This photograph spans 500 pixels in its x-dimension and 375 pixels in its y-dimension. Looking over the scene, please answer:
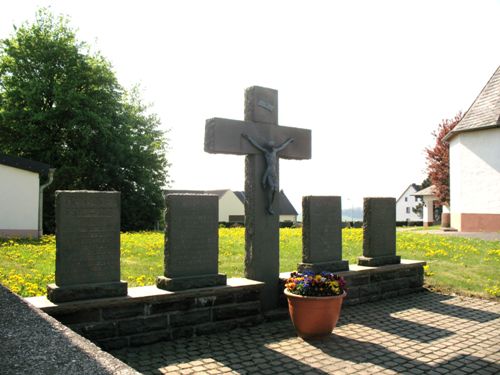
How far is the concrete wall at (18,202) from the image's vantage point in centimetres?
1955

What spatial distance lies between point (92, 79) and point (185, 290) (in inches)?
1105

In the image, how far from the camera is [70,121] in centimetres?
2894

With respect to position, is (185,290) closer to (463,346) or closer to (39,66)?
(463,346)

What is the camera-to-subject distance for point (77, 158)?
29.7m

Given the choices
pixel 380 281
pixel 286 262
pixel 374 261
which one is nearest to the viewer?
pixel 380 281

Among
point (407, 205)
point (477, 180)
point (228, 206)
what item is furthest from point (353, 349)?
point (407, 205)

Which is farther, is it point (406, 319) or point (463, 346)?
point (406, 319)

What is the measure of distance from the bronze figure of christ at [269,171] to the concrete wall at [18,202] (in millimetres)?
15934

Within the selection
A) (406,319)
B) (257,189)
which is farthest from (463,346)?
(257,189)

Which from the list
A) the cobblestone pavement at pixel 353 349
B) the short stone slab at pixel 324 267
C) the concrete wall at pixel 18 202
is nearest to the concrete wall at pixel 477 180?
the cobblestone pavement at pixel 353 349

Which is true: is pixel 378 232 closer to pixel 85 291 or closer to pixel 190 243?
pixel 190 243

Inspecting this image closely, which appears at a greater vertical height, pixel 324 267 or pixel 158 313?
pixel 324 267

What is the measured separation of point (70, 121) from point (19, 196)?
397 inches

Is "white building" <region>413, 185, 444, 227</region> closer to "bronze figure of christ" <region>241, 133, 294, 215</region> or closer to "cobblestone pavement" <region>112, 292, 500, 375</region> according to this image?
"cobblestone pavement" <region>112, 292, 500, 375</region>
